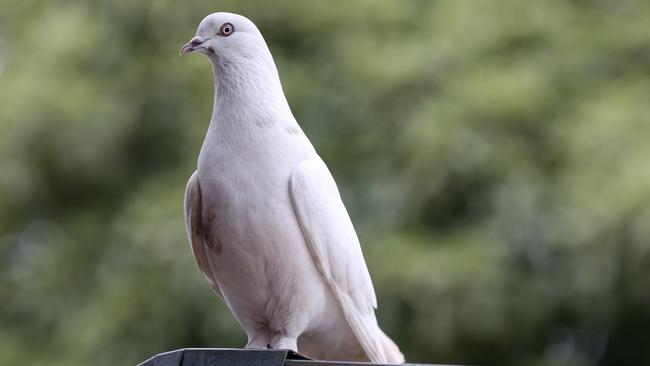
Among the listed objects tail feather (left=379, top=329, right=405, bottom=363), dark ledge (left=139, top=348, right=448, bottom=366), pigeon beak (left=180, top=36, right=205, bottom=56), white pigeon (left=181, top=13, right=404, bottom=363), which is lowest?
tail feather (left=379, top=329, right=405, bottom=363)

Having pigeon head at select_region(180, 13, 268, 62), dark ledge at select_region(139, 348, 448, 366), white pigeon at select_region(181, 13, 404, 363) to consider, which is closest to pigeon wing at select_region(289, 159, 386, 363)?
white pigeon at select_region(181, 13, 404, 363)

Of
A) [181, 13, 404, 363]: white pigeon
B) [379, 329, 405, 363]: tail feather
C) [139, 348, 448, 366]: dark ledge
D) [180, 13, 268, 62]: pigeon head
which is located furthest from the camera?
[379, 329, 405, 363]: tail feather

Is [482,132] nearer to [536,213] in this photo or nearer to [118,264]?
[536,213]

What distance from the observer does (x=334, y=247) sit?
3.04m

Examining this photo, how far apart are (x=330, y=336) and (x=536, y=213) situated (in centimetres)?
322

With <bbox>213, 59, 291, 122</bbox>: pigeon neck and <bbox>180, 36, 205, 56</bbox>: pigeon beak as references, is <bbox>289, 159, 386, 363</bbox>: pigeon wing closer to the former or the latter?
<bbox>213, 59, 291, 122</bbox>: pigeon neck

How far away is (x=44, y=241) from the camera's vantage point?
746 centimetres

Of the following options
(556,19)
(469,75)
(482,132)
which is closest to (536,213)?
(482,132)

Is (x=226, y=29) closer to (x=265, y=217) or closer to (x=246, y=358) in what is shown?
(x=265, y=217)

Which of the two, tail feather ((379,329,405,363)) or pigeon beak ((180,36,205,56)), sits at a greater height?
pigeon beak ((180,36,205,56))

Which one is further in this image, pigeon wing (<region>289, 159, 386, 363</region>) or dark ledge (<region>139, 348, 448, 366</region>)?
pigeon wing (<region>289, 159, 386, 363</region>)

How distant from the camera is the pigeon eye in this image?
120 inches

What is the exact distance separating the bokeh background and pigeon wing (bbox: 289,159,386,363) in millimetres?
2818

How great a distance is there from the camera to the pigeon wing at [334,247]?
9.73 feet
